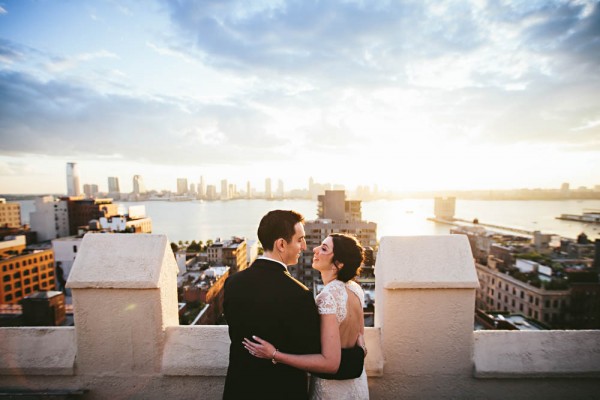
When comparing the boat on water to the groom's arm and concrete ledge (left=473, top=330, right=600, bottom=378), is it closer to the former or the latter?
concrete ledge (left=473, top=330, right=600, bottom=378)

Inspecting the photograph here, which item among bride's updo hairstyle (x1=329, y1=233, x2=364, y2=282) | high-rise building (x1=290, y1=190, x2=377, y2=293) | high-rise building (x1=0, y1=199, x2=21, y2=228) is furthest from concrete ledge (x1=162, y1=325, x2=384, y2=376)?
high-rise building (x1=0, y1=199, x2=21, y2=228)

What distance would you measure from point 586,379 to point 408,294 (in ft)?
4.74

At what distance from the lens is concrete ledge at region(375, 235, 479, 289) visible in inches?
75.8

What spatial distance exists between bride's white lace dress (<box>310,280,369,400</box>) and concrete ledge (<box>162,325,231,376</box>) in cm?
76

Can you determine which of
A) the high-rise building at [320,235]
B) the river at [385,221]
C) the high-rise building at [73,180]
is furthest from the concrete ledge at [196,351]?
the high-rise building at [73,180]

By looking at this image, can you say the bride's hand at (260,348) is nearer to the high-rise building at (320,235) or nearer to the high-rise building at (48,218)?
the high-rise building at (320,235)

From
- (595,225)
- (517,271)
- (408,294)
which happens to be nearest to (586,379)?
(408,294)

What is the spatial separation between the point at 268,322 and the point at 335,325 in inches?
13.1

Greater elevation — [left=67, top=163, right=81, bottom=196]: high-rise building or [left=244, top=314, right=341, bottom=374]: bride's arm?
[left=67, top=163, right=81, bottom=196]: high-rise building

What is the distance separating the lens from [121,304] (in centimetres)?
198

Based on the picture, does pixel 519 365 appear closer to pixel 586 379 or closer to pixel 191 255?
pixel 586 379

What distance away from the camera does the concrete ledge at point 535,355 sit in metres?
2.00

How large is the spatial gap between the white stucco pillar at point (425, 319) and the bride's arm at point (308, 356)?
691 mm

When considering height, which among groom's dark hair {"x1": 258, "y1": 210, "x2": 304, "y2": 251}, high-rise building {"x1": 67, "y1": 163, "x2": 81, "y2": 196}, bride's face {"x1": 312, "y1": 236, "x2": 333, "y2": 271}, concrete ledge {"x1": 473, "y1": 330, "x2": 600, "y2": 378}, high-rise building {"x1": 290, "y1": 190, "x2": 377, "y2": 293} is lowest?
high-rise building {"x1": 290, "y1": 190, "x2": 377, "y2": 293}
